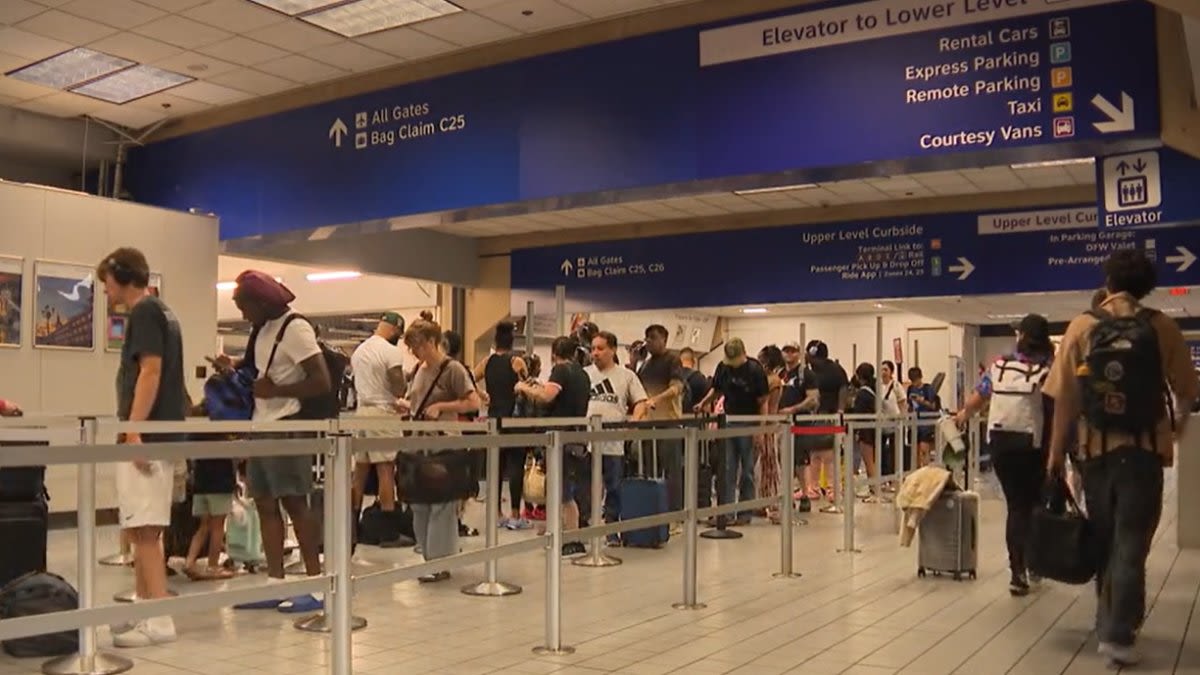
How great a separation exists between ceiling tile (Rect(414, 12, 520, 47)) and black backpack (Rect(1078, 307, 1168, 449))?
4630 mm

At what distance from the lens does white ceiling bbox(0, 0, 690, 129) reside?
7.15 meters

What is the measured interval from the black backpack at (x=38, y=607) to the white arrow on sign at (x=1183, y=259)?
1018 cm

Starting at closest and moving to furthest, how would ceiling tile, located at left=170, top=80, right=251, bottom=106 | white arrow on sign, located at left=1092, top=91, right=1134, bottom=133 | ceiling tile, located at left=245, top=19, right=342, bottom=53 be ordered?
white arrow on sign, located at left=1092, top=91, right=1134, bottom=133 → ceiling tile, located at left=245, top=19, right=342, bottom=53 → ceiling tile, located at left=170, top=80, right=251, bottom=106

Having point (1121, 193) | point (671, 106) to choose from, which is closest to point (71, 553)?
point (671, 106)

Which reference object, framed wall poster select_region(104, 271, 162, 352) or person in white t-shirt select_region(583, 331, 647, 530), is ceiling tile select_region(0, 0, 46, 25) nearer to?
framed wall poster select_region(104, 271, 162, 352)

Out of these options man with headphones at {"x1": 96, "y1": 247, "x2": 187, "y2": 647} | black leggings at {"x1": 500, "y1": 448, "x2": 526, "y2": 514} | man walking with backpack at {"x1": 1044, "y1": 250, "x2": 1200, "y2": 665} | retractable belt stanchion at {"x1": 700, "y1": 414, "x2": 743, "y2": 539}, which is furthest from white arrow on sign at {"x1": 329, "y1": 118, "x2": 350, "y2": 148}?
man walking with backpack at {"x1": 1044, "y1": 250, "x2": 1200, "y2": 665}

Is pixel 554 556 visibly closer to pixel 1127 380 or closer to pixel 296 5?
pixel 1127 380

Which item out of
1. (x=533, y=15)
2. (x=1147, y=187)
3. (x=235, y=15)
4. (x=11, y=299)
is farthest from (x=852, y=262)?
(x=11, y=299)

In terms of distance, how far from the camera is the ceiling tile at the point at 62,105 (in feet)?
30.8

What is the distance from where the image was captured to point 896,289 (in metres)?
12.1

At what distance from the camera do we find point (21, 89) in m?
9.16

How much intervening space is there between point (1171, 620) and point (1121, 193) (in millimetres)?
3192

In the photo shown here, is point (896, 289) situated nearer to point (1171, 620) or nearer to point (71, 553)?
point (1171, 620)

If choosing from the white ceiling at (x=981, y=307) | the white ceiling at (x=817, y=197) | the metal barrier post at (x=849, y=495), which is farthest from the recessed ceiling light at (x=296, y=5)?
the white ceiling at (x=981, y=307)
